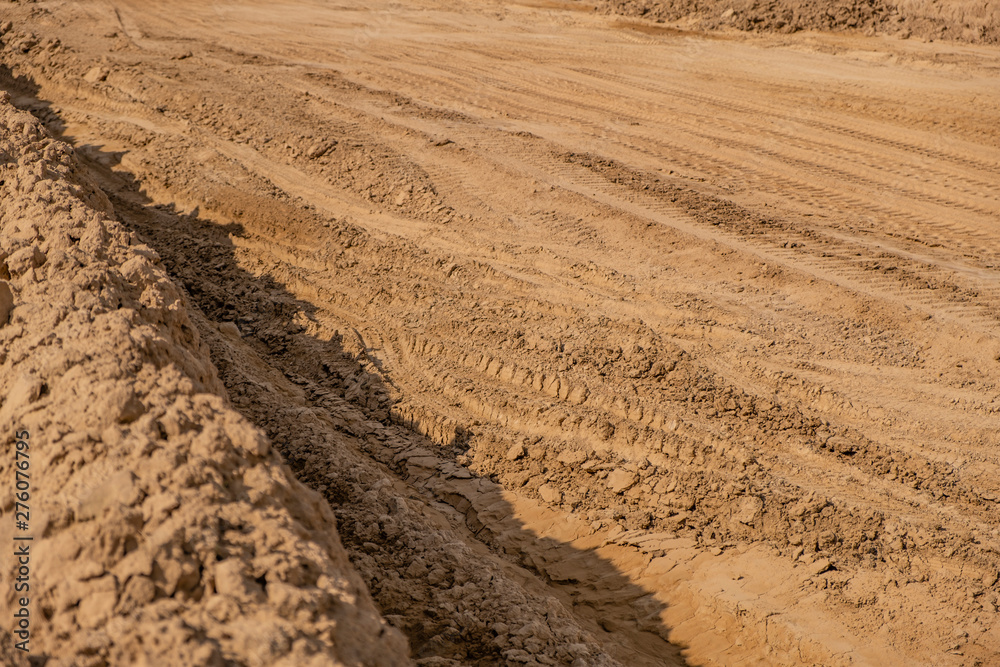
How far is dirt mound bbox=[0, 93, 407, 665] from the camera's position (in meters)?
2.37

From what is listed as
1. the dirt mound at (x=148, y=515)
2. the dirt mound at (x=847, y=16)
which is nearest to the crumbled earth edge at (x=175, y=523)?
the dirt mound at (x=148, y=515)

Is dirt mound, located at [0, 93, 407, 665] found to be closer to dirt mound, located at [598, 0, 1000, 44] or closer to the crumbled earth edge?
the crumbled earth edge

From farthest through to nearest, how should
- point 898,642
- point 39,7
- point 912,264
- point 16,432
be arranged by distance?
point 39,7, point 912,264, point 898,642, point 16,432

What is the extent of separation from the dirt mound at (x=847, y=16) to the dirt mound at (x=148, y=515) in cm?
1155

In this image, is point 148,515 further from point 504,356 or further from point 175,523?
point 504,356

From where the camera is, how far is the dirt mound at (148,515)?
93.4 inches

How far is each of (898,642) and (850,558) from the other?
1.74ft

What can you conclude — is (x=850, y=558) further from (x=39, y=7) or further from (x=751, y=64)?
(x=39, y=7)

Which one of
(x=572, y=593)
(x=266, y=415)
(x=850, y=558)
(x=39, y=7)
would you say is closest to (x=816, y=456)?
(x=850, y=558)

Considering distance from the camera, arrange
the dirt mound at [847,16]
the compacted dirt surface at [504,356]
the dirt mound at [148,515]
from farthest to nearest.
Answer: the dirt mound at [847,16] → the compacted dirt surface at [504,356] → the dirt mound at [148,515]

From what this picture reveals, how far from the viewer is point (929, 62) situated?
35.1 ft

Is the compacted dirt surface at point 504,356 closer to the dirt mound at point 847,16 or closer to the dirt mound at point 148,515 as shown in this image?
the dirt mound at point 148,515

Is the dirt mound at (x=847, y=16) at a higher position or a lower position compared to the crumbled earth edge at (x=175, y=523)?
higher

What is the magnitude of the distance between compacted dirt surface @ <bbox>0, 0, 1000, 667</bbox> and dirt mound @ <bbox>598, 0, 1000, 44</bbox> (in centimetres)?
60
